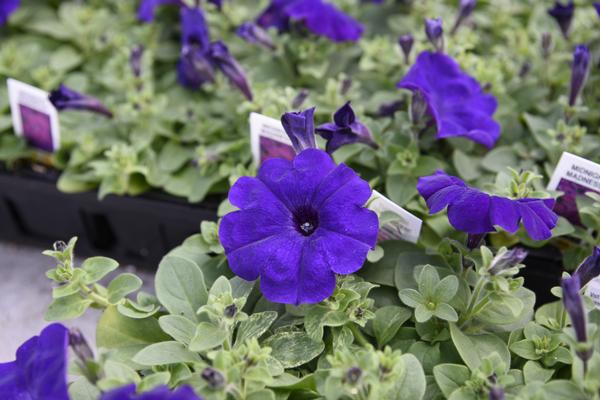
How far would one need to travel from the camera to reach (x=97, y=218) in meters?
1.75

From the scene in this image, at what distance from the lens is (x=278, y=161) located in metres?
1.11

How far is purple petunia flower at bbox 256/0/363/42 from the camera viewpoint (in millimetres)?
1653

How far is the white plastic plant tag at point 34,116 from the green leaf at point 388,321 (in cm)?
93

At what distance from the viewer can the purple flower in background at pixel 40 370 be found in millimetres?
877

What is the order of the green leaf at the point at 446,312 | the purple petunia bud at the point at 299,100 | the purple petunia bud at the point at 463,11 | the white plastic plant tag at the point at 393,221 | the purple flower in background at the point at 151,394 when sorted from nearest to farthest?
the purple flower in background at the point at 151,394 → the green leaf at the point at 446,312 → the white plastic plant tag at the point at 393,221 → the purple petunia bud at the point at 299,100 → the purple petunia bud at the point at 463,11

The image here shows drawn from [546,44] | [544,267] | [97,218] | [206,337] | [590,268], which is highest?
[546,44]

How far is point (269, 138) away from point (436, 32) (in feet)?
1.37

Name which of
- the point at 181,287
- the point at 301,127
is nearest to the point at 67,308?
the point at 181,287

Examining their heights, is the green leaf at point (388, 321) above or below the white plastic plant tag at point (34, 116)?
below

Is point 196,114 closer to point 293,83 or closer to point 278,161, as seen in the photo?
point 293,83

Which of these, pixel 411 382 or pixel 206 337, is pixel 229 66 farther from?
pixel 411 382

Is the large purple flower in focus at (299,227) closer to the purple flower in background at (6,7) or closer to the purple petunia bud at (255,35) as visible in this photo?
the purple petunia bud at (255,35)

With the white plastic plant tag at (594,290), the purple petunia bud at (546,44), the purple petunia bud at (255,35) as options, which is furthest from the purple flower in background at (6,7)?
the white plastic plant tag at (594,290)

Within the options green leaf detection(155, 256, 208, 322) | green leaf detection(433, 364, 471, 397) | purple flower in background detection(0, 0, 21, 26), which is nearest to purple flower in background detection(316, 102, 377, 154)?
green leaf detection(155, 256, 208, 322)
